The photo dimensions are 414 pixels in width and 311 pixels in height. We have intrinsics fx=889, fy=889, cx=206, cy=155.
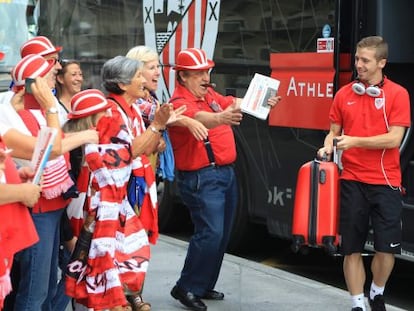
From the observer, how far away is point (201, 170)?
573cm

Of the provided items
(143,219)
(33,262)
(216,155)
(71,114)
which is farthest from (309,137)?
(33,262)

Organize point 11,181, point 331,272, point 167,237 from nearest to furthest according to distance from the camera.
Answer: point 11,181, point 331,272, point 167,237

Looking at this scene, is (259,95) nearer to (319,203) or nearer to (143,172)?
(319,203)

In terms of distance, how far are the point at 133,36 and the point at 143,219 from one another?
12.6ft

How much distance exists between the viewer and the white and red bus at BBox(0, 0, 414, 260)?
632 cm

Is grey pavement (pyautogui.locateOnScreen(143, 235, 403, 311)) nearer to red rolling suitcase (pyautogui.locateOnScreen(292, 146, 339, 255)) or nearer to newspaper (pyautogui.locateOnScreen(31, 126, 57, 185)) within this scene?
red rolling suitcase (pyautogui.locateOnScreen(292, 146, 339, 255))

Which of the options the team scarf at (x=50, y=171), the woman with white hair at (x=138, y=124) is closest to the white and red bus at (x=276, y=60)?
the woman with white hair at (x=138, y=124)

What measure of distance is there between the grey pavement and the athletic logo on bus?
5.78ft

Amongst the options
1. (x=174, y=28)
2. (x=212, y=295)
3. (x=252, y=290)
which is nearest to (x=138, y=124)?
(x=212, y=295)

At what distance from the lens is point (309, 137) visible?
6.66 metres

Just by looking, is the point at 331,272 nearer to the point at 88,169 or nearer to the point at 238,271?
the point at 238,271

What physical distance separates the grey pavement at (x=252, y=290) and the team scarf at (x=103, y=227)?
1.24 m

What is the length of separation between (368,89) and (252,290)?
1.84 meters

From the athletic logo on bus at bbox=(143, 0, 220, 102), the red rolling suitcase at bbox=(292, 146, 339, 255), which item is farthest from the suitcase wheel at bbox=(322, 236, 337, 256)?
the athletic logo on bus at bbox=(143, 0, 220, 102)
